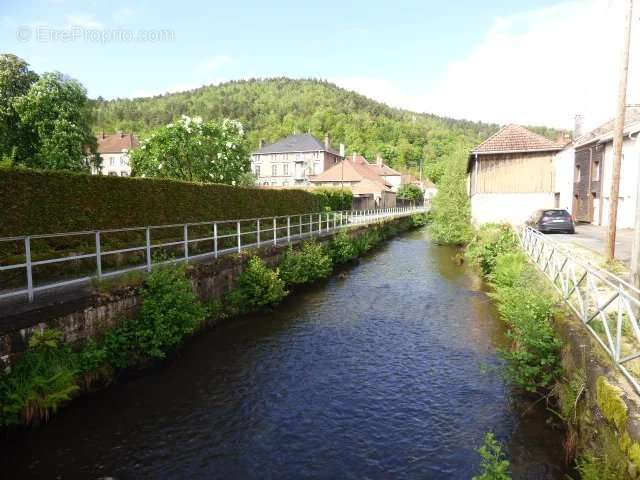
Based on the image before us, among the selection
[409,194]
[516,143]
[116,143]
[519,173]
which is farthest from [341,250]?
[116,143]

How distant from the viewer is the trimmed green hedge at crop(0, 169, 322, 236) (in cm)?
978

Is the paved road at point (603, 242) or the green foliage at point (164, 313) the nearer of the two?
the green foliage at point (164, 313)

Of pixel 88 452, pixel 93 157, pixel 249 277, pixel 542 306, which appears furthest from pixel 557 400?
pixel 93 157

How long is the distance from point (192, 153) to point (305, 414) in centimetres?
2292

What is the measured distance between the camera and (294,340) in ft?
38.9

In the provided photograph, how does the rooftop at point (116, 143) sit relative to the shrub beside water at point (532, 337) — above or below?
above

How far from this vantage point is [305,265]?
1853 cm

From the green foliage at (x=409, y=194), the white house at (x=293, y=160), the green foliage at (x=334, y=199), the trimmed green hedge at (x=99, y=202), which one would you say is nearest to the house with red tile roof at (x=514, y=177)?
the green foliage at (x=334, y=199)

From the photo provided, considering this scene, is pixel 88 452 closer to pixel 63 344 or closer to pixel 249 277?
pixel 63 344

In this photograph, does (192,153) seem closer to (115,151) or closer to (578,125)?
(578,125)

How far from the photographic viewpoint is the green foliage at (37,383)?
21.6ft

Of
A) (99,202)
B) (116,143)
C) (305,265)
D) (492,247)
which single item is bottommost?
(305,265)

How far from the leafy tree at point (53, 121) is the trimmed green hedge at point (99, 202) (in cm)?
1940

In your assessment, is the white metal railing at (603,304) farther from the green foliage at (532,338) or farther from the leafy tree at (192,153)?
the leafy tree at (192,153)
